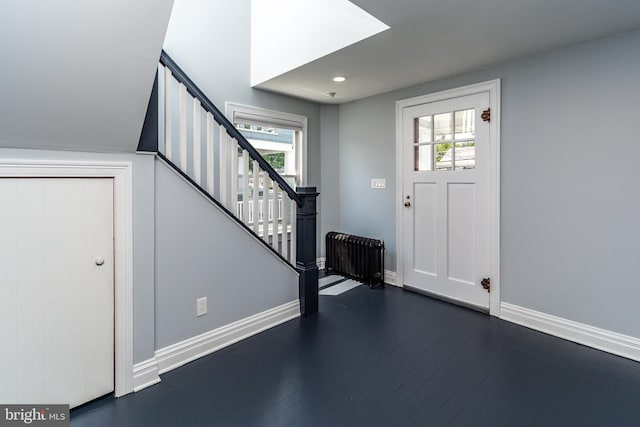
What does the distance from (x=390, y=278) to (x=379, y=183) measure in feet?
3.68

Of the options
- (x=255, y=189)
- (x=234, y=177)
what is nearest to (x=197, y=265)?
(x=234, y=177)

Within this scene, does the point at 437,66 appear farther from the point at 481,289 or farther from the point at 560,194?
the point at 481,289

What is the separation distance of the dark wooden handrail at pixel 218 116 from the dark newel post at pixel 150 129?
289mm

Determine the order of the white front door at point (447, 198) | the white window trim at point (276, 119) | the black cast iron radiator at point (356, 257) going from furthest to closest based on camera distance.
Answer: the black cast iron radiator at point (356, 257)
the white window trim at point (276, 119)
the white front door at point (447, 198)

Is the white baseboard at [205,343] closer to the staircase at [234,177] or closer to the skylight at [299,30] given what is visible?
the staircase at [234,177]

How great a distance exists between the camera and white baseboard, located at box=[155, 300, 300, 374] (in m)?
2.16

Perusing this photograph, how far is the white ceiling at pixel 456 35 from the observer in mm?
1949

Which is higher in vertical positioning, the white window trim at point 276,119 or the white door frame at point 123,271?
the white window trim at point 276,119

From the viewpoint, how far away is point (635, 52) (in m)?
2.26

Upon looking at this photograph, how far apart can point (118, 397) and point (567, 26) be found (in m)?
3.55

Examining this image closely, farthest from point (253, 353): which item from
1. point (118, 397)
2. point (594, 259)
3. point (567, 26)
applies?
point (567, 26)

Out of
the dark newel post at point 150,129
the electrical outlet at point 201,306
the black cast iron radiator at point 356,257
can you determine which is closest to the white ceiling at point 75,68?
the dark newel post at point 150,129
